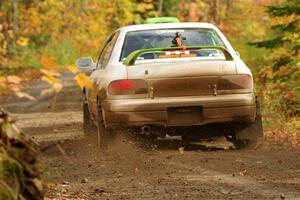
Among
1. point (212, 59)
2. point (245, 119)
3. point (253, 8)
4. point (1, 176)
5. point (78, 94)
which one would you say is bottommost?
point (253, 8)

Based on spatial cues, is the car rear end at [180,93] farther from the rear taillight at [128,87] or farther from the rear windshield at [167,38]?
the rear windshield at [167,38]

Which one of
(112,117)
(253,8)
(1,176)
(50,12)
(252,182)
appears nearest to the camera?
(1,176)

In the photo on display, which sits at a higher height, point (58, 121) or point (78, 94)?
point (58, 121)

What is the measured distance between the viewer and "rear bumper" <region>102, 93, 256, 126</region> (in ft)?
33.1

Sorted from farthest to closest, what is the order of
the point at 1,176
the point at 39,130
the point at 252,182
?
the point at 39,130 < the point at 252,182 < the point at 1,176

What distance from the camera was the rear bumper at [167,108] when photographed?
10.1m

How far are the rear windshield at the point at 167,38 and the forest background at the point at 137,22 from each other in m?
2.62

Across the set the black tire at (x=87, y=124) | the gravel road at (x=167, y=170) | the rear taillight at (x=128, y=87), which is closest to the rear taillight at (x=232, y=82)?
the gravel road at (x=167, y=170)

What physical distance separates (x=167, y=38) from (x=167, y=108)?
1521mm

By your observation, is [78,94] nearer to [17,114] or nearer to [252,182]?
[17,114]

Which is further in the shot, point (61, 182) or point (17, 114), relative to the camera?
point (17, 114)

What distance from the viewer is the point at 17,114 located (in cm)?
1831

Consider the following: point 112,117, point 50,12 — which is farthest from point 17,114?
point 50,12

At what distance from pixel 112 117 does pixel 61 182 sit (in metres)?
2.17
